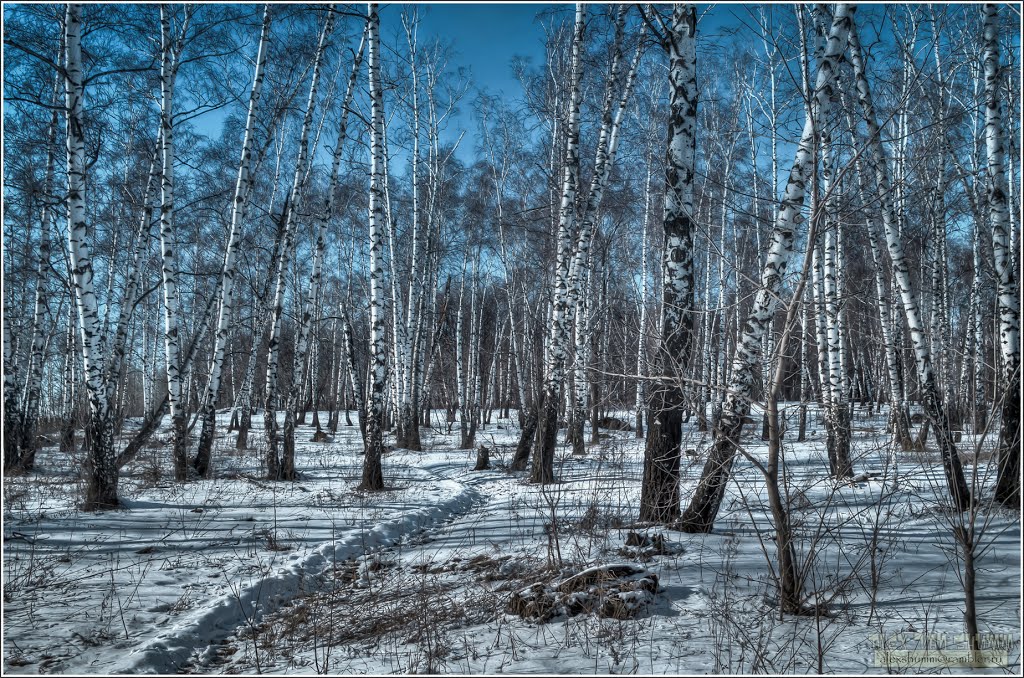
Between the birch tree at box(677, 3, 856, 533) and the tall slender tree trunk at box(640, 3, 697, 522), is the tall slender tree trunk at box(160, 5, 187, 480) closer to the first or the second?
the tall slender tree trunk at box(640, 3, 697, 522)

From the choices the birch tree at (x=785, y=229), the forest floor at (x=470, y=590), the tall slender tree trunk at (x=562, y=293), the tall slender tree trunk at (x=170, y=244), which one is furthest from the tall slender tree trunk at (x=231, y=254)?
the birch tree at (x=785, y=229)

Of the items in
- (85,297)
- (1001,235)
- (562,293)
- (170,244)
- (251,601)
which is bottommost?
(251,601)

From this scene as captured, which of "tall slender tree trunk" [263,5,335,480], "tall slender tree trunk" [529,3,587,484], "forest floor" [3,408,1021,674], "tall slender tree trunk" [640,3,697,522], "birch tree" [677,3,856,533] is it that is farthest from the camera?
"tall slender tree trunk" [263,5,335,480]

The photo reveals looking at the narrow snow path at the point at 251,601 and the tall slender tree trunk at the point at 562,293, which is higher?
the tall slender tree trunk at the point at 562,293

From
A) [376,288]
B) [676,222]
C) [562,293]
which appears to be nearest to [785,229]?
[676,222]

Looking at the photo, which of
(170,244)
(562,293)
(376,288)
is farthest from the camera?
(562,293)

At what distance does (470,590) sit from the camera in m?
4.36

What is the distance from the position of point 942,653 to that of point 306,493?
24.4ft

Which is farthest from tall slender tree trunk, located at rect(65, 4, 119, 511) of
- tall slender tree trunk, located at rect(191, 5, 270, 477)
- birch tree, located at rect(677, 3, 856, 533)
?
birch tree, located at rect(677, 3, 856, 533)

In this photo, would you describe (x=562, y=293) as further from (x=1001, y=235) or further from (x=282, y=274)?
(x=1001, y=235)

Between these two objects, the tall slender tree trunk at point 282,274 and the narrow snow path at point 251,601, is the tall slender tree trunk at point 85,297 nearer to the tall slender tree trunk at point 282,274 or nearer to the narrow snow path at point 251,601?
the narrow snow path at point 251,601

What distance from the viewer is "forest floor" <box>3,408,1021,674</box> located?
128 inches

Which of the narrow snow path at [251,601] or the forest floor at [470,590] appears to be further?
the narrow snow path at [251,601]

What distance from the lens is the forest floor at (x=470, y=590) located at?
128 inches
